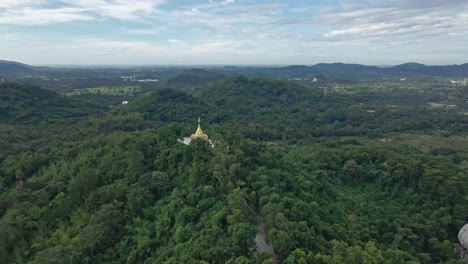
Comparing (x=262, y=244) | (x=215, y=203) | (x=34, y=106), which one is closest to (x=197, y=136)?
(x=215, y=203)

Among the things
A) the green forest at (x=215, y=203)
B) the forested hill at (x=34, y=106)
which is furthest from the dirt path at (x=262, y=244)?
the forested hill at (x=34, y=106)

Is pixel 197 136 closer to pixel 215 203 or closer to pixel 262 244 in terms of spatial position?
pixel 215 203

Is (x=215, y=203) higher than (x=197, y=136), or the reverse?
(x=197, y=136)

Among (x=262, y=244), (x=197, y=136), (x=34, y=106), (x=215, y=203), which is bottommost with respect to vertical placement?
(x=262, y=244)

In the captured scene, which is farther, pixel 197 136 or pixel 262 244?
pixel 197 136

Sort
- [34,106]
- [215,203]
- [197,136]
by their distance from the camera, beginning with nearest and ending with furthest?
[215,203], [197,136], [34,106]

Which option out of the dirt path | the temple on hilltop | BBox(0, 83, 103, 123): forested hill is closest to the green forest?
the dirt path

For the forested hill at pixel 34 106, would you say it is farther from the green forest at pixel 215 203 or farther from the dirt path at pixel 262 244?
the dirt path at pixel 262 244

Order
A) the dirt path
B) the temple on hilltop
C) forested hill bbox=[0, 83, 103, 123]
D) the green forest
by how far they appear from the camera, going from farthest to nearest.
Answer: forested hill bbox=[0, 83, 103, 123], the temple on hilltop, the green forest, the dirt path

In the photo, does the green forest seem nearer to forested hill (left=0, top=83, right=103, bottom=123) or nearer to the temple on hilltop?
the temple on hilltop

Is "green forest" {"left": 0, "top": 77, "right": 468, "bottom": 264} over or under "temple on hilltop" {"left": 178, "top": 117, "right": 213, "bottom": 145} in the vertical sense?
under
